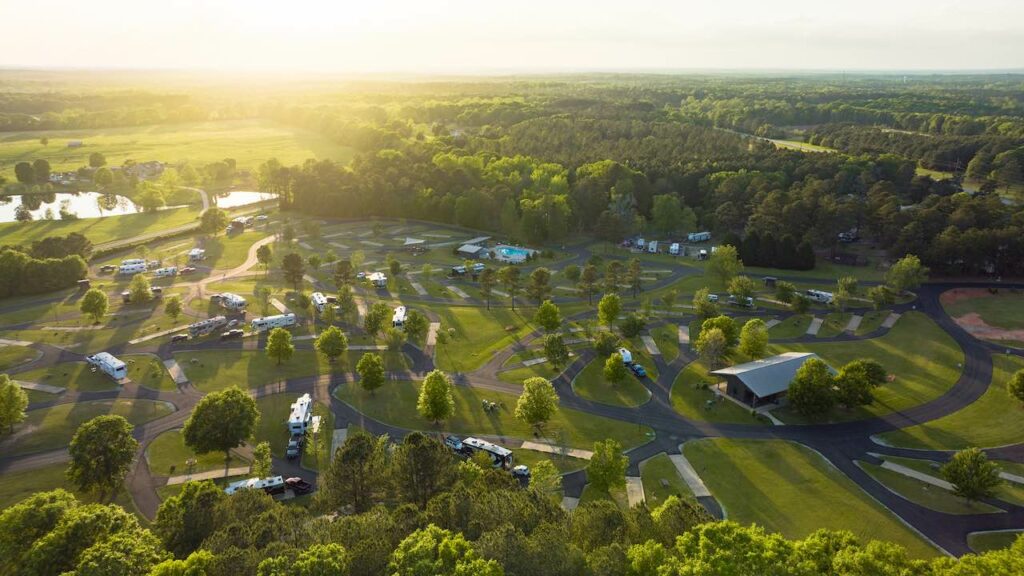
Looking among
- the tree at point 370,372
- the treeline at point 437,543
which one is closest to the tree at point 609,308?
the tree at point 370,372

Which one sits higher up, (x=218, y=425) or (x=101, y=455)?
(x=101, y=455)

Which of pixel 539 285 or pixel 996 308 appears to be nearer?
pixel 539 285

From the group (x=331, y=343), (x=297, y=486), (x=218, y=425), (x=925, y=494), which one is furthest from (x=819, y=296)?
(x=218, y=425)

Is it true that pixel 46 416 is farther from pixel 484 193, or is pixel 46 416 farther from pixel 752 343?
pixel 484 193

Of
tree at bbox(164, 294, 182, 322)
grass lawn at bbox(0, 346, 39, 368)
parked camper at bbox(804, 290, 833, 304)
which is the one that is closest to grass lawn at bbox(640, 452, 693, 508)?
parked camper at bbox(804, 290, 833, 304)

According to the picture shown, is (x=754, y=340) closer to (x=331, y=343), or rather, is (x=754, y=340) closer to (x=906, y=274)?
(x=906, y=274)
